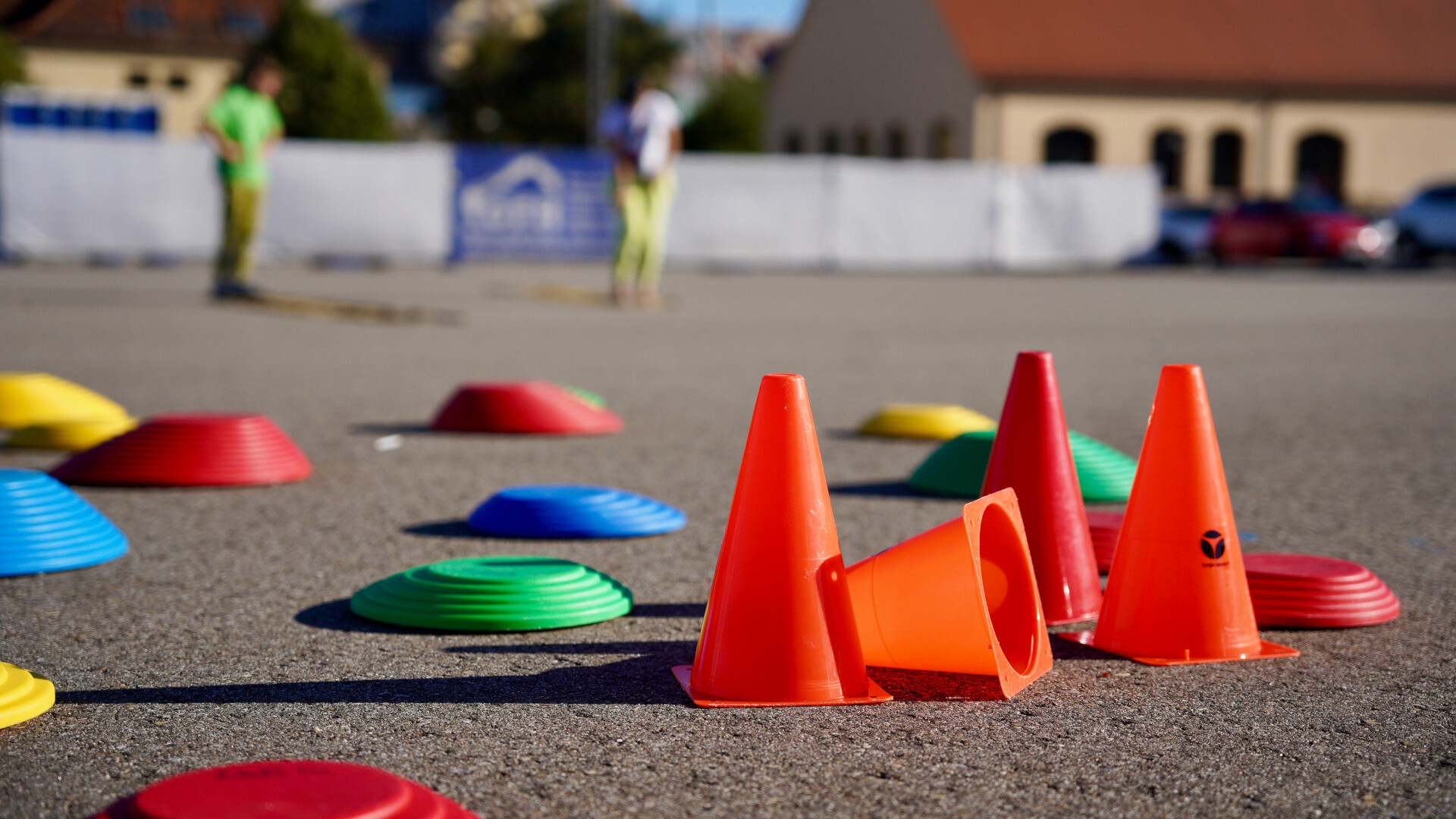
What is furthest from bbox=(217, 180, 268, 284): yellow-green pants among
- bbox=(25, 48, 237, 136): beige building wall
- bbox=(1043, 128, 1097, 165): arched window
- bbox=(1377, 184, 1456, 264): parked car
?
bbox=(25, 48, 237, 136): beige building wall

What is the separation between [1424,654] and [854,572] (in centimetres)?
133

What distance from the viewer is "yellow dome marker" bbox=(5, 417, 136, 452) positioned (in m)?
6.70

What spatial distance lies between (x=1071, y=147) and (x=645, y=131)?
108 feet

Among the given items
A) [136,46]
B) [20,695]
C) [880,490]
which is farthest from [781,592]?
[136,46]

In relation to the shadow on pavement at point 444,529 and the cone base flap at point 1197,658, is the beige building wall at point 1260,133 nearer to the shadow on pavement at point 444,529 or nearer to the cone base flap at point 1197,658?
the shadow on pavement at point 444,529

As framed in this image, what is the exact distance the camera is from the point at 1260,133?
4631 cm

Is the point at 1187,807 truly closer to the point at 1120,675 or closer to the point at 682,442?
the point at 1120,675

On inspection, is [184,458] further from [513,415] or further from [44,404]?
[44,404]

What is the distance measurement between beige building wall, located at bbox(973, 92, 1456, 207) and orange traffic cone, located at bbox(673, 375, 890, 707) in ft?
139

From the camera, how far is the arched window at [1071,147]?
150ft

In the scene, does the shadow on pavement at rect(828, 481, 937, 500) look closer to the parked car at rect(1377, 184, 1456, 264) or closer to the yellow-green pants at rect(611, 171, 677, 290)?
the yellow-green pants at rect(611, 171, 677, 290)

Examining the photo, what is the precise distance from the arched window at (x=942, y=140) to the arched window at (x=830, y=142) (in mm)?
5436

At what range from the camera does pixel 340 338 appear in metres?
12.5

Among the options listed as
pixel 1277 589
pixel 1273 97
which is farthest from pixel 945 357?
pixel 1273 97
